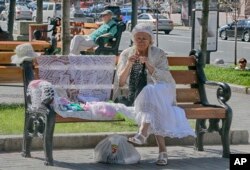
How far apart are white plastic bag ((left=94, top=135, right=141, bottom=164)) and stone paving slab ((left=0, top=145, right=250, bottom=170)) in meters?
0.07

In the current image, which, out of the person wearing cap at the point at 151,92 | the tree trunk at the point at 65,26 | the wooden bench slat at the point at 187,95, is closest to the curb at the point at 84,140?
the wooden bench slat at the point at 187,95

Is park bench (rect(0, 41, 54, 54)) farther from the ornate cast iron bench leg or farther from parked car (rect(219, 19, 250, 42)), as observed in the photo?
parked car (rect(219, 19, 250, 42))

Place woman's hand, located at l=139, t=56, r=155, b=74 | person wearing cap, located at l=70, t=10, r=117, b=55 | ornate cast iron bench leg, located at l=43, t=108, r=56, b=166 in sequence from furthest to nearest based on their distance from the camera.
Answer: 1. person wearing cap, located at l=70, t=10, r=117, b=55
2. woman's hand, located at l=139, t=56, r=155, b=74
3. ornate cast iron bench leg, located at l=43, t=108, r=56, b=166

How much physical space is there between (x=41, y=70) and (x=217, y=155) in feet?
7.19

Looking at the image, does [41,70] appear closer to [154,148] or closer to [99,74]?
[99,74]

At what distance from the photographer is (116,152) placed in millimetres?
8625

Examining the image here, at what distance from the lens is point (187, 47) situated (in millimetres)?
37625

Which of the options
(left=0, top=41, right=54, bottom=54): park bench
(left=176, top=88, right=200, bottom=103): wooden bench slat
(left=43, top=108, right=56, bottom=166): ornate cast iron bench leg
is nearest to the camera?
(left=43, top=108, right=56, bottom=166): ornate cast iron bench leg

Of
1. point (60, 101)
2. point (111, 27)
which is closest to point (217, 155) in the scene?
point (60, 101)

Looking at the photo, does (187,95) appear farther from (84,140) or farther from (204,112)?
(84,140)

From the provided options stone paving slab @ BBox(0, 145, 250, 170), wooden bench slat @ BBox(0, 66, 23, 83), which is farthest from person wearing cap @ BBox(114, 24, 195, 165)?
wooden bench slat @ BBox(0, 66, 23, 83)

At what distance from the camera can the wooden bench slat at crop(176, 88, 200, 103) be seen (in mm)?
9539

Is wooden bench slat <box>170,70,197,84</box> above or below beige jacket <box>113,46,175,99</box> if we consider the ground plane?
below

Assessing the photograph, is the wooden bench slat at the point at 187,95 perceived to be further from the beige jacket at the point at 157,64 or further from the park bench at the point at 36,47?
the park bench at the point at 36,47
